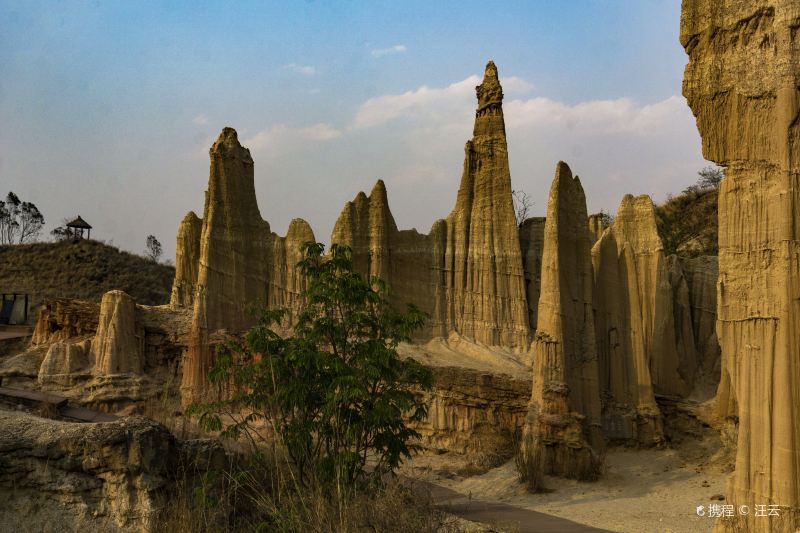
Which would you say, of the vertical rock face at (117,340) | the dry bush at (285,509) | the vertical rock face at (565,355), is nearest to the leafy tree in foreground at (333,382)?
the dry bush at (285,509)

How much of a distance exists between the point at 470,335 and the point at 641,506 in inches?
407

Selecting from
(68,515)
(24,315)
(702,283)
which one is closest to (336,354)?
(68,515)

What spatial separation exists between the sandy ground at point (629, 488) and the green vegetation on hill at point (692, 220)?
50.2 feet

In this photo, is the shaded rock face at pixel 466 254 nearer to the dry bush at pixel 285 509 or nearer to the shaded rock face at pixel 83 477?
the dry bush at pixel 285 509

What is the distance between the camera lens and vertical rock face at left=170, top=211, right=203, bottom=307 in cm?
2972

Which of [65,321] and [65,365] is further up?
[65,321]

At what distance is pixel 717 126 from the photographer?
42.0 feet

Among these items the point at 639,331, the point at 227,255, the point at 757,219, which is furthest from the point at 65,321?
the point at 757,219

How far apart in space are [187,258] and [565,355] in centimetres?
1602

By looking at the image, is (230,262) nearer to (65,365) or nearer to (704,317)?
(65,365)

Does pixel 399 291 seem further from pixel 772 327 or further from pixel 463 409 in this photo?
pixel 772 327

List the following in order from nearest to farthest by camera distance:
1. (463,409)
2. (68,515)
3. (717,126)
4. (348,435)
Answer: (68,515), (348,435), (717,126), (463,409)

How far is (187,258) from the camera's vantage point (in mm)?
30656

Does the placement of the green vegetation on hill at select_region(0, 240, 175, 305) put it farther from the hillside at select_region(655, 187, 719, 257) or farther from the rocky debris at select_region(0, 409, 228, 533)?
the rocky debris at select_region(0, 409, 228, 533)
